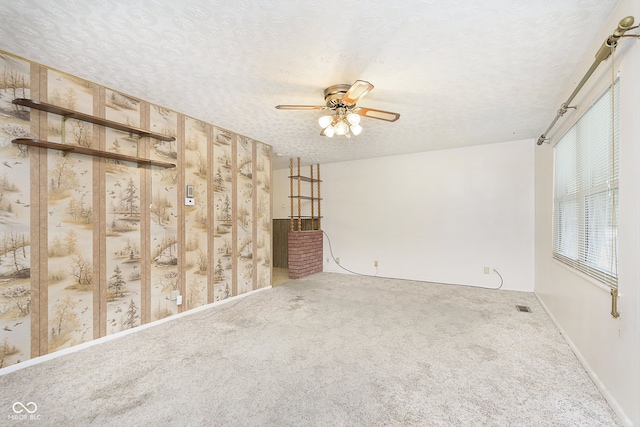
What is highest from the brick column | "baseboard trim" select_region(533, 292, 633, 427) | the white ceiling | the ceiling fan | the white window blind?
the white ceiling

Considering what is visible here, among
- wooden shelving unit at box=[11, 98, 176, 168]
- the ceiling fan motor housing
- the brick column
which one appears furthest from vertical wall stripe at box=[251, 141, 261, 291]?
the ceiling fan motor housing

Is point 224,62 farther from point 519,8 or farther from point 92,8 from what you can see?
point 519,8

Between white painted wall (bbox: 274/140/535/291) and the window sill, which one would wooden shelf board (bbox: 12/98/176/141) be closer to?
white painted wall (bbox: 274/140/535/291)

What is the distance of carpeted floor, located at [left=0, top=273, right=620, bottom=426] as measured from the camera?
1.56m

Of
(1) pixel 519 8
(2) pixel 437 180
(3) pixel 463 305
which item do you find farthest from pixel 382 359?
(2) pixel 437 180

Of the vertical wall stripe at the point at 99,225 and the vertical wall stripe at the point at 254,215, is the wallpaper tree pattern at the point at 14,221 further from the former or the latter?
the vertical wall stripe at the point at 254,215

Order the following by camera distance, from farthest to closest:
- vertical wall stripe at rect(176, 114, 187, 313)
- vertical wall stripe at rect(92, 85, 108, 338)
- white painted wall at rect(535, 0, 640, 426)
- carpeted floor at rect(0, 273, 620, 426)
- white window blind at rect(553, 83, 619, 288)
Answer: vertical wall stripe at rect(176, 114, 187, 313) → vertical wall stripe at rect(92, 85, 108, 338) → white window blind at rect(553, 83, 619, 288) → carpeted floor at rect(0, 273, 620, 426) → white painted wall at rect(535, 0, 640, 426)

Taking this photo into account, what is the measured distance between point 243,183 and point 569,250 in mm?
3997

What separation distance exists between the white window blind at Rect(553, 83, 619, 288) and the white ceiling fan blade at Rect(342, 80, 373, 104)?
1569 millimetres

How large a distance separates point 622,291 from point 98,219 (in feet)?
13.0

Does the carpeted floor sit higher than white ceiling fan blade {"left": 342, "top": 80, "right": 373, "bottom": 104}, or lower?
lower

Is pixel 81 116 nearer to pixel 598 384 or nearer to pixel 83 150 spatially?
pixel 83 150

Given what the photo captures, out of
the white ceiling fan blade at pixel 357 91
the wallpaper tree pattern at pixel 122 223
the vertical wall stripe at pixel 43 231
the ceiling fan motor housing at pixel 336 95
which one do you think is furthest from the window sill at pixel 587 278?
the vertical wall stripe at pixel 43 231

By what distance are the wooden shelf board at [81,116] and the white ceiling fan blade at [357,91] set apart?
81.1 inches
